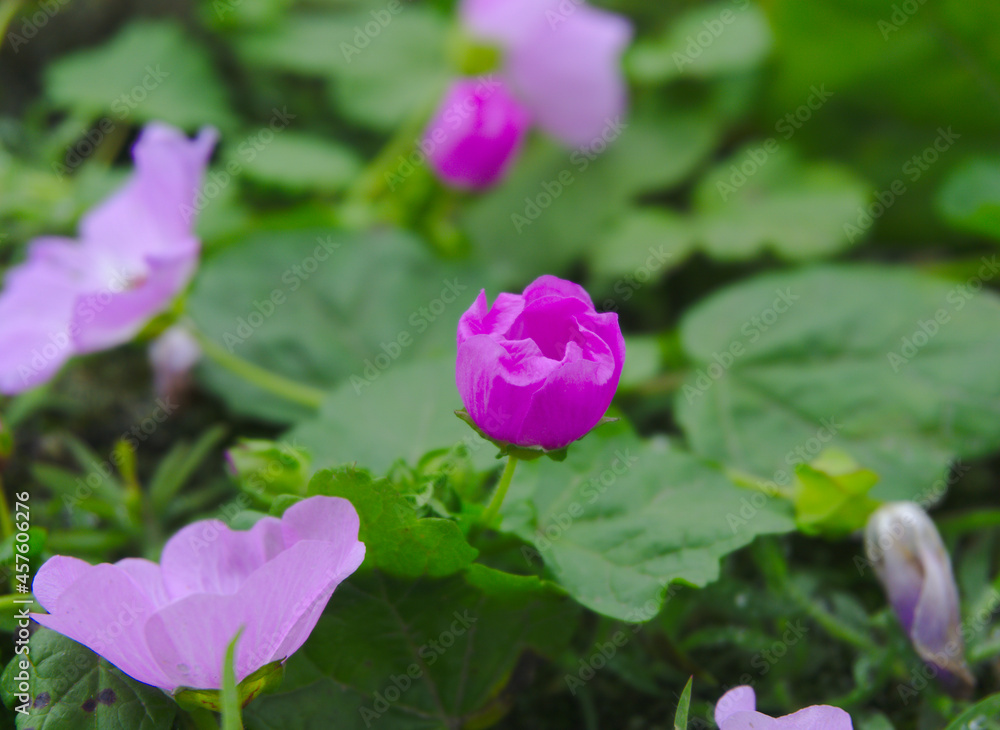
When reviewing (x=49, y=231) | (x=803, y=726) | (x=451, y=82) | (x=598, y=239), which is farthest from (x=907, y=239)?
(x=49, y=231)

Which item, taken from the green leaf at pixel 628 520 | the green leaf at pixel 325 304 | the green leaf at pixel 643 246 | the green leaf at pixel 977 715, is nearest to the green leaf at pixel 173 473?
the green leaf at pixel 325 304

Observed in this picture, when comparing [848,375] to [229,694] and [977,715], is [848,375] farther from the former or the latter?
[229,694]

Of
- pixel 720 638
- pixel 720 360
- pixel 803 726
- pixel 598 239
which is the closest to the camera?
pixel 803 726

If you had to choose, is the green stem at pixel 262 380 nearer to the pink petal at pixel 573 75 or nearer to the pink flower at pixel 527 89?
the pink flower at pixel 527 89

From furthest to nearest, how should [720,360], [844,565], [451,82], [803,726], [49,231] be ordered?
[451,82] < [49,231] < [720,360] < [844,565] < [803,726]

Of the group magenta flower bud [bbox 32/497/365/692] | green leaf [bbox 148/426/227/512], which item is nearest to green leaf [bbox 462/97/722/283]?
green leaf [bbox 148/426/227/512]

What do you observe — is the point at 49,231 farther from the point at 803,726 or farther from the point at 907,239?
Answer: the point at 907,239
